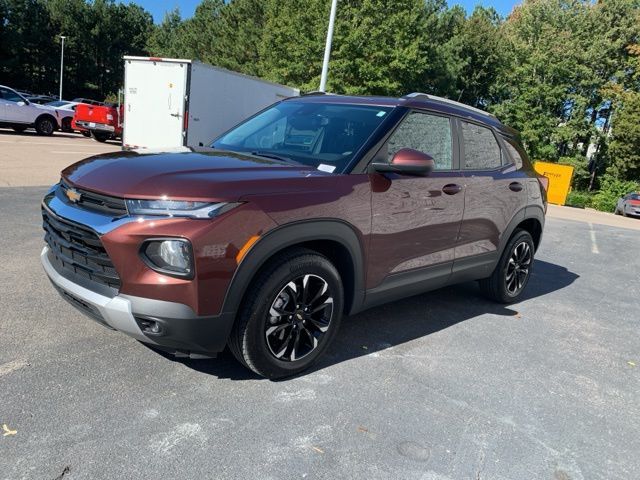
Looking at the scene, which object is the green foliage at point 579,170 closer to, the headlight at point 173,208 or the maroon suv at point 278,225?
the maroon suv at point 278,225

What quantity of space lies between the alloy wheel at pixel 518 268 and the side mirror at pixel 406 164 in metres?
2.29

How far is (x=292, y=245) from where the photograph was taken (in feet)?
10.2

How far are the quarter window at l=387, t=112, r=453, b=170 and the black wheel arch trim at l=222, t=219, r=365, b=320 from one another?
2.29 feet

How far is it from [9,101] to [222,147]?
736 inches

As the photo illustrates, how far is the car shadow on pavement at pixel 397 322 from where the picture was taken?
11.3 feet

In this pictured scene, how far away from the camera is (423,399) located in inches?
129

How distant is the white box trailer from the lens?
13031mm

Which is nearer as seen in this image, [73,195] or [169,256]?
[169,256]

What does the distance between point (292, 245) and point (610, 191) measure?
3556cm

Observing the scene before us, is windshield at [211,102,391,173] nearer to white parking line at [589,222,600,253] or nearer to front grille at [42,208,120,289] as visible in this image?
front grille at [42,208,120,289]

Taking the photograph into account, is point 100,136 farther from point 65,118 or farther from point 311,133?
point 311,133

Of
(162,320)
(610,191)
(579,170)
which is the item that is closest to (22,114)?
(162,320)

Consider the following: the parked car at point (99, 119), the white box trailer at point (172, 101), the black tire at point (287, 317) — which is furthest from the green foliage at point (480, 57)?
the black tire at point (287, 317)

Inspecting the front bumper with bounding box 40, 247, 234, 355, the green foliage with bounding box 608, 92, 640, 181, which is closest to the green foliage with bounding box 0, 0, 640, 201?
the green foliage with bounding box 608, 92, 640, 181
